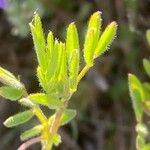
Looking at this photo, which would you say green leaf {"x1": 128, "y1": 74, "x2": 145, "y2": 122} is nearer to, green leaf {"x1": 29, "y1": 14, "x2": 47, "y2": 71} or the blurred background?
green leaf {"x1": 29, "y1": 14, "x2": 47, "y2": 71}

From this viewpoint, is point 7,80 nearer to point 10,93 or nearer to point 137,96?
point 10,93

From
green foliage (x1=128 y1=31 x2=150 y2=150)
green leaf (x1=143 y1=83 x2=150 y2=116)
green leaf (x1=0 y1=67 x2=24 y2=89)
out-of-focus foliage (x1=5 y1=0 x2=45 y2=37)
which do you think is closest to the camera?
green leaf (x1=0 y1=67 x2=24 y2=89)

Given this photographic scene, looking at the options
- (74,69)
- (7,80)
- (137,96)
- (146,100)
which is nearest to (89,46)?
(74,69)

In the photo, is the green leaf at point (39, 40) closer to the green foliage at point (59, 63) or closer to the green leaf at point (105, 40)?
the green foliage at point (59, 63)

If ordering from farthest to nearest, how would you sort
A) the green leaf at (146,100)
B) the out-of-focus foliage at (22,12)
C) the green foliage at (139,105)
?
the out-of-focus foliage at (22,12) → the green leaf at (146,100) → the green foliage at (139,105)

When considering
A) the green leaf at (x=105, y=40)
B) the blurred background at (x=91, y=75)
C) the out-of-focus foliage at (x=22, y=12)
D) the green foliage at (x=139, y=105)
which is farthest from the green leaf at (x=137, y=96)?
the out-of-focus foliage at (x=22, y=12)

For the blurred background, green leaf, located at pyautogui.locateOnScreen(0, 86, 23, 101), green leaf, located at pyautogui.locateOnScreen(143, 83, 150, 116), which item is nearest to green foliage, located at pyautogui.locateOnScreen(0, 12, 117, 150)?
green leaf, located at pyautogui.locateOnScreen(0, 86, 23, 101)
